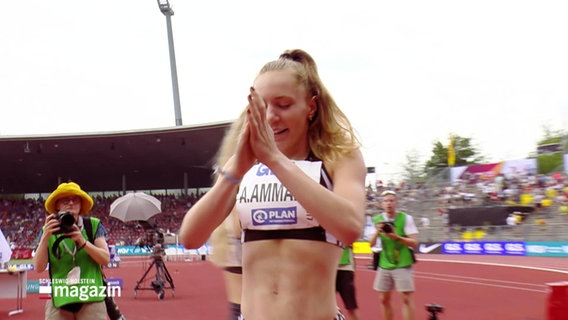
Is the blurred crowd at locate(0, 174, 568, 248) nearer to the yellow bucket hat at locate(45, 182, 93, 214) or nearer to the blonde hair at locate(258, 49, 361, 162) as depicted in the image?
the yellow bucket hat at locate(45, 182, 93, 214)

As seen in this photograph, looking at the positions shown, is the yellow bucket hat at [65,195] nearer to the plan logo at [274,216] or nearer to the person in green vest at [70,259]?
the person in green vest at [70,259]

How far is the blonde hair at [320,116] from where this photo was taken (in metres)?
1.90

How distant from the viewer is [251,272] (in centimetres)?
187

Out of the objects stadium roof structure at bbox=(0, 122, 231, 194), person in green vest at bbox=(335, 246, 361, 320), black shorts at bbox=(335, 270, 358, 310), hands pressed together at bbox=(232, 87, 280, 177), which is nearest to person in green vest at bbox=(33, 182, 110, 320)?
hands pressed together at bbox=(232, 87, 280, 177)

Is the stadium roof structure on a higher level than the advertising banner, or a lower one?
higher

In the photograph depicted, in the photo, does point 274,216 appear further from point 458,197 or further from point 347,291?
point 458,197

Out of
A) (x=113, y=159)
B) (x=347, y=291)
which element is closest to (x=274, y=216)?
(x=347, y=291)

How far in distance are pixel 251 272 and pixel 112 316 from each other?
3561mm

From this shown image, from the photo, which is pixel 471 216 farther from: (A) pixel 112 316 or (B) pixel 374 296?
(A) pixel 112 316

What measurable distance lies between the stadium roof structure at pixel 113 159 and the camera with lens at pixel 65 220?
29600 mm

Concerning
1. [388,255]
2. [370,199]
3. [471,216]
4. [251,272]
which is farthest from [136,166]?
[251,272]

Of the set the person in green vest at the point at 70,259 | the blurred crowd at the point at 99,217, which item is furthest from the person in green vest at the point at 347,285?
the blurred crowd at the point at 99,217

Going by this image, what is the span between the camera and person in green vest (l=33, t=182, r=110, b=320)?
4.03 meters

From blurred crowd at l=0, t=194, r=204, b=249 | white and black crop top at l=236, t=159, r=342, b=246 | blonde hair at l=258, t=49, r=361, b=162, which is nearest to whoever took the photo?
white and black crop top at l=236, t=159, r=342, b=246
